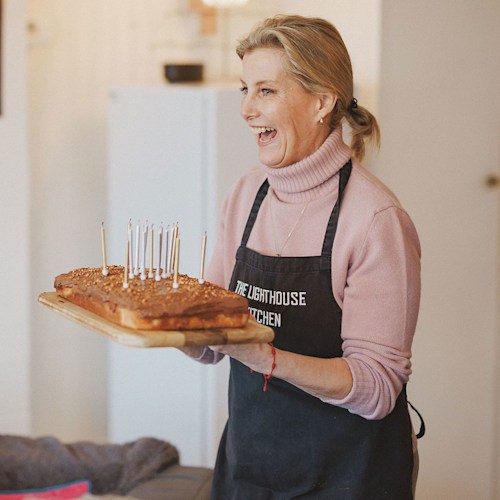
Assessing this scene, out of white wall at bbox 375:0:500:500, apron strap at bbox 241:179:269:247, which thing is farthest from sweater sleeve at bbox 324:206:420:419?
white wall at bbox 375:0:500:500

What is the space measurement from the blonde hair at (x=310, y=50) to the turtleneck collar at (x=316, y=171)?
8 centimetres

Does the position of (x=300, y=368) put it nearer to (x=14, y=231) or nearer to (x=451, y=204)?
(x=451, y=204)

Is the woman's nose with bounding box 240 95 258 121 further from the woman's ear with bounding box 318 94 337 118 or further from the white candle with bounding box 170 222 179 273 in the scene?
the white candle with bounding box 170 222 179 273

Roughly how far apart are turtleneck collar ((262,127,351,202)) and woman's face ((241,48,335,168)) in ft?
0.06

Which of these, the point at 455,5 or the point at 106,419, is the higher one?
the point at 455,5

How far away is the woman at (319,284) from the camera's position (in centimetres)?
152

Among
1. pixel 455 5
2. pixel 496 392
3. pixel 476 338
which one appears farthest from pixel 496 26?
pixel 496 392

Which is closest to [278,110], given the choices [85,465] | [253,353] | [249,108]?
[249,108]

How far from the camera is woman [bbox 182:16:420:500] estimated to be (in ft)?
4.99

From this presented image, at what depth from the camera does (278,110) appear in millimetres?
1607

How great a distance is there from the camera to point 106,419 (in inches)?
152

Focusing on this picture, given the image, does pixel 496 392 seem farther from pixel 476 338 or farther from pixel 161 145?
pixel 161 145

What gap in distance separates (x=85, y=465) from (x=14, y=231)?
994 millimetres

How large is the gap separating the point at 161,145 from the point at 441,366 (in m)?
1.19
